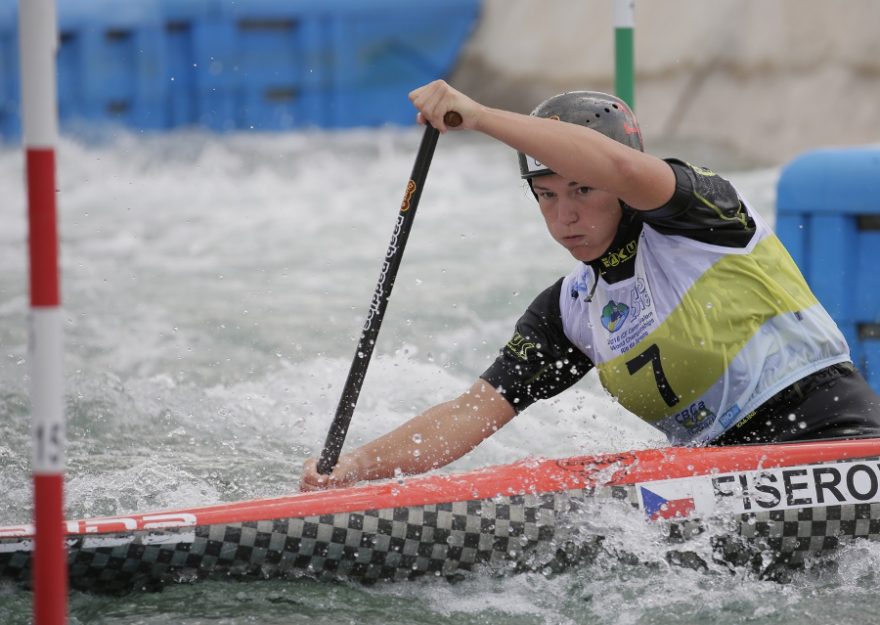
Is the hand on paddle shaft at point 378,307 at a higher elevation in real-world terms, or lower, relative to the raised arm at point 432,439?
higher

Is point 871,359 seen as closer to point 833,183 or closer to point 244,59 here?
point 833,183

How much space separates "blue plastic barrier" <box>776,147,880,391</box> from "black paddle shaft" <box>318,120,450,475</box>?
1.95 metres

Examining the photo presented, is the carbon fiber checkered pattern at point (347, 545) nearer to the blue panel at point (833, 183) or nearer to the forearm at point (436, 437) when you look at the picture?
the forearm at point (436, 437)

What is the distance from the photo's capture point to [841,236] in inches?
175

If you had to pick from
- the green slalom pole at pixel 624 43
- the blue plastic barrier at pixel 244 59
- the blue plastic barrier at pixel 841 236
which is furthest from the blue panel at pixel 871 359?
the blue plastic barrier at pixel 244 59

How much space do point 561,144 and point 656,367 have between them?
2.31 feet

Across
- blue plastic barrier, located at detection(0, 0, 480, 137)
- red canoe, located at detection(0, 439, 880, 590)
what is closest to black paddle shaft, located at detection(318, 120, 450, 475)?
red canoe, located at detection(0, 439, 880, 590)

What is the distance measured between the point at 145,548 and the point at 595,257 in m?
1.24

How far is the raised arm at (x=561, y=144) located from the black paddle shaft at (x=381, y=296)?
208mm

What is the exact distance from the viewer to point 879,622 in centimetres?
281

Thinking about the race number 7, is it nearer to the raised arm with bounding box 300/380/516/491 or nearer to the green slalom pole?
the raised arm with bounding box 300/380/516/491

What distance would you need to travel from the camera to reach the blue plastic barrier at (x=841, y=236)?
174 inches

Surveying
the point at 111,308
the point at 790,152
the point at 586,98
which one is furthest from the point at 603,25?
the point at 586,98

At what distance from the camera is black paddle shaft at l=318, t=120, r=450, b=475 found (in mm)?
2969
